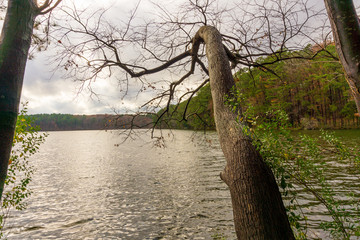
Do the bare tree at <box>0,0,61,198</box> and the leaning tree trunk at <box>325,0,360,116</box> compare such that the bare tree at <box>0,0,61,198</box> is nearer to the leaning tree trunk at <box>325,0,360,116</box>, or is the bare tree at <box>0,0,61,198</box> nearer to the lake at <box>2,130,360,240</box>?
the leaning tree trunk at <box>325,0,360,116</box>

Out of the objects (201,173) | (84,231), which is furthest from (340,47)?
(201,173)

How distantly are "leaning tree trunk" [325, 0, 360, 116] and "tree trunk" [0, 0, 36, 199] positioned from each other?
3.12 m

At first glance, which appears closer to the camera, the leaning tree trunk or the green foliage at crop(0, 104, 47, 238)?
the leaning tree trunk

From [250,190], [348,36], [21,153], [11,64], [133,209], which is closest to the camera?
[11,64]

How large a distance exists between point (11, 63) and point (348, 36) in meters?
3.22

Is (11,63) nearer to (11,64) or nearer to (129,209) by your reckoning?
(11,64)

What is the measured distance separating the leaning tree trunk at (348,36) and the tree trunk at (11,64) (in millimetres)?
3121

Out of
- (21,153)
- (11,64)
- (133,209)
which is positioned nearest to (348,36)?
(11,64)

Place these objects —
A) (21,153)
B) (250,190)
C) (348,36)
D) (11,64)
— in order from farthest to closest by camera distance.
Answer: (21,153), (250,190), (348,36), (11,64)

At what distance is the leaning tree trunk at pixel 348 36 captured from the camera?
2.04m

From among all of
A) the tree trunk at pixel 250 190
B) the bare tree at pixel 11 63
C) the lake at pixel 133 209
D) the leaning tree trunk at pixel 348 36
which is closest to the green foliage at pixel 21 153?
the lake at pixel 133 209

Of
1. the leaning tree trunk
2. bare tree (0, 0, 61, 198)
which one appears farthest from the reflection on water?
the leaning tree trunk

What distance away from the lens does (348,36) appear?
6.80 ft

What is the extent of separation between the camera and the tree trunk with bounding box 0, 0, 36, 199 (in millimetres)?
1725
